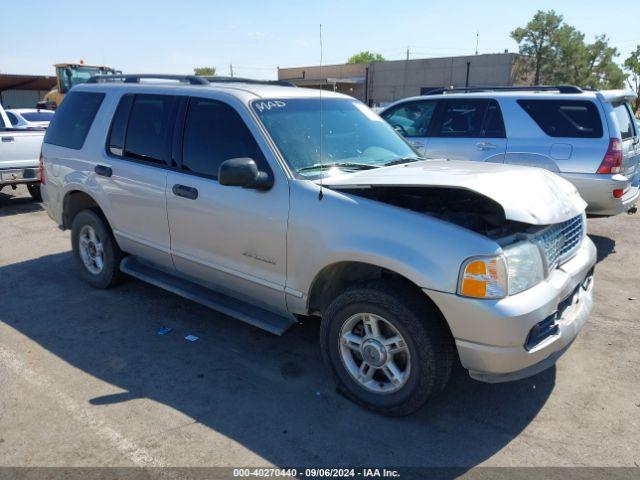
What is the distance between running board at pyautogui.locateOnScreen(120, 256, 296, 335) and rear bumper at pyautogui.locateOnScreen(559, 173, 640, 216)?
4593 mm

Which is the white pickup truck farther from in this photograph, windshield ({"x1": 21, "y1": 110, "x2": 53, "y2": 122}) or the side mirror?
the side mirror

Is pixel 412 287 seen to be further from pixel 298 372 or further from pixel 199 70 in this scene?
pixel 199 70

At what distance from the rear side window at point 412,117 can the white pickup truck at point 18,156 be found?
6229 millimetres

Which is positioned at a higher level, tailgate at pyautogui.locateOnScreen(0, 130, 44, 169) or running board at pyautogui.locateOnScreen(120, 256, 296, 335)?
tailgate at pyautogui.locateOnScreen(0, 130, 44, 169)

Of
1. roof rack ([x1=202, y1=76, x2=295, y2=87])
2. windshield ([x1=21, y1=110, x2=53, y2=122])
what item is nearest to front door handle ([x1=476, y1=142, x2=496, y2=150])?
roof rack ([x1=202, y1=76, x2=295, y2=87])

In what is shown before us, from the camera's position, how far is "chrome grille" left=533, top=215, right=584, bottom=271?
3178 mm

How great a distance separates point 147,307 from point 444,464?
3.17 metres

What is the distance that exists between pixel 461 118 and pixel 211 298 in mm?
5033

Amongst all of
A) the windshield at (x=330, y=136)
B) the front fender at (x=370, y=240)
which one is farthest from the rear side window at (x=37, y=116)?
the front fender at (x=370, y=240)

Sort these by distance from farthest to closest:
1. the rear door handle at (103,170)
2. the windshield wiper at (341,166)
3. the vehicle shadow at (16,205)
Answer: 1. the vehicle shadow at (16,205)
2. the rear door handle at (103,170)
3. the windshield wiper at (341,166)

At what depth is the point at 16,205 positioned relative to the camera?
9.88 metres

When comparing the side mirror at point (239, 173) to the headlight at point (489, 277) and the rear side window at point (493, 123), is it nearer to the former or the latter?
the headlight at point (489, 277)

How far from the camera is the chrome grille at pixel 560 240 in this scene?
3.18 m

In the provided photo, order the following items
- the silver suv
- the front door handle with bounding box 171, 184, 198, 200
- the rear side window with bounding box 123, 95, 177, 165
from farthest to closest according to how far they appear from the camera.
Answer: the rear side window with bounding box 123, 95, 177, 165 → the front door handle with bounding box 171, 184, 198, 200 → the silver suv
